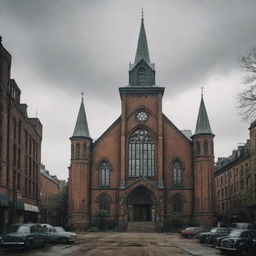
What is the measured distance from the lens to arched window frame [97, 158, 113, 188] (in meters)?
67.6

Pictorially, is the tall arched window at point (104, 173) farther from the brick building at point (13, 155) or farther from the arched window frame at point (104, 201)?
the brick building at point (13, 155)

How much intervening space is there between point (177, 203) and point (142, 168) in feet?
22.4

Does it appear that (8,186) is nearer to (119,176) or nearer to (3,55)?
(3,55)

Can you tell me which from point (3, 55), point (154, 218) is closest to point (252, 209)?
point (154, 218)

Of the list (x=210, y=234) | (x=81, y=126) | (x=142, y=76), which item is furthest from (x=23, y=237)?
(x=142, y=76)

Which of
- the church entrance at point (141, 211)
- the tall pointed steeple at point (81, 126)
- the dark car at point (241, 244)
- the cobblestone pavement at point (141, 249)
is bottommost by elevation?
the cobblestone pavement at point (141, 249)

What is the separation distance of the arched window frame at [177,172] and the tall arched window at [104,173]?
30.0 feet

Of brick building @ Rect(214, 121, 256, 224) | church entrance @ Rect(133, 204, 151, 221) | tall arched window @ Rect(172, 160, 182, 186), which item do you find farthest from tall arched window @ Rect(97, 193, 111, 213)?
brick building @ Rect(214, 121, 256, 224)

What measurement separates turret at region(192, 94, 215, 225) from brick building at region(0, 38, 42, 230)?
21847 mm

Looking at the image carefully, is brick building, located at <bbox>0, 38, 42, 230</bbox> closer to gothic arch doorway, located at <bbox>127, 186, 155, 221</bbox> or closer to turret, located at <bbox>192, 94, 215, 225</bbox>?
gothic arch doorway, located at <bbox>127, 186, 155, 221</bbox>

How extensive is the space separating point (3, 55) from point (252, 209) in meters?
35.5

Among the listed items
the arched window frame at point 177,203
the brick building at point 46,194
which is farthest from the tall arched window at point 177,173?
the brick building at point 46,194

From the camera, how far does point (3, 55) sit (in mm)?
43375

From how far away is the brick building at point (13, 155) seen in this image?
42.6 meters
